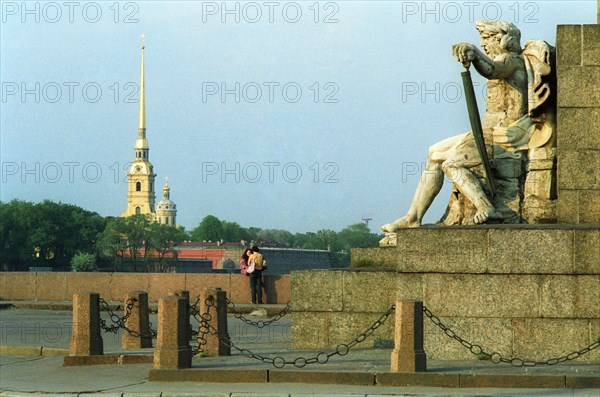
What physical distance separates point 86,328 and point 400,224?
140 inches

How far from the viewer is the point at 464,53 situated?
13422 mm

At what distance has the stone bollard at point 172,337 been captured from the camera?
38.5ft

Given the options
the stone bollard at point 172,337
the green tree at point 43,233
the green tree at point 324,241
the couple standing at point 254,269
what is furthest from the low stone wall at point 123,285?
the green tree at point 324,241

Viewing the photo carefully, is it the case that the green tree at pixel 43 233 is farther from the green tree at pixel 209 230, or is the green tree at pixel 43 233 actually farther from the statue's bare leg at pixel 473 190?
the statue's bare leg at pixel 473 190

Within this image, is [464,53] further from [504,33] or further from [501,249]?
[501,249]

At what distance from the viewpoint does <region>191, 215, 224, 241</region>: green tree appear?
603ft

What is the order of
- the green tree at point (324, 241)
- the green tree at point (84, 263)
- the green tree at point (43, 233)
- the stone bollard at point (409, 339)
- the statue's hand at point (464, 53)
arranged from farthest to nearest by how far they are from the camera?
the green tree at point (324, 241), the green tree at point (43, 233), the green tree at point (84, 263), the statue's hand at point (464, 53), the stone bollard at point (409, 339)

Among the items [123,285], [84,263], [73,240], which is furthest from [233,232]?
[123,285]

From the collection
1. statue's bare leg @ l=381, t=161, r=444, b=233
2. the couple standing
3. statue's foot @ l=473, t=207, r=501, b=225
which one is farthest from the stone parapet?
the couple standing

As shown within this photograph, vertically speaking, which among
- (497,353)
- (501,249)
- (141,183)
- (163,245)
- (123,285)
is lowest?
(497,353)

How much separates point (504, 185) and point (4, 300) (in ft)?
51.7

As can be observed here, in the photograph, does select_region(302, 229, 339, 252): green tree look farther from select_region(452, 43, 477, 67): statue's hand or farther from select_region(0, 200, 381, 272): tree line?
select_region(452, 43, 477, 67): statue's hand

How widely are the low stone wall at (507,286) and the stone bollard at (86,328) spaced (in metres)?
2.94

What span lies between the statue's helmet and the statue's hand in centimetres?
74
